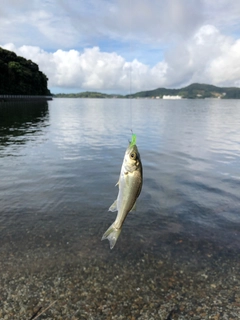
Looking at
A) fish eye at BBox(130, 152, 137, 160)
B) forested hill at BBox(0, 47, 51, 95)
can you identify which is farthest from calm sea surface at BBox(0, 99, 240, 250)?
forested hill at BBox(0, 47, 51, 95)

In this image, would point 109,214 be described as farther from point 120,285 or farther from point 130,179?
point 130,179

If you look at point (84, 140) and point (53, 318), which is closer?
point (53, 318)

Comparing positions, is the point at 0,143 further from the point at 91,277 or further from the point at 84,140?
the point at 91,277

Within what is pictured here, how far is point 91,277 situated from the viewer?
23.4ft

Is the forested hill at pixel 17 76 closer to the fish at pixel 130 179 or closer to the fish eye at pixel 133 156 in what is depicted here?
the fish at pixel 130 179

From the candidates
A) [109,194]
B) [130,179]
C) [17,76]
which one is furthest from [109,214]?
[17,76]

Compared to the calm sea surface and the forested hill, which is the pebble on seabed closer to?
the calm sea surface

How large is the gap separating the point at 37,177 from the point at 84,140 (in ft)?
50.7

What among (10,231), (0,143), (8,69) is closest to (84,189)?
(10,231)

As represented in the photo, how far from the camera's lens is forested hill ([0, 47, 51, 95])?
428 feet

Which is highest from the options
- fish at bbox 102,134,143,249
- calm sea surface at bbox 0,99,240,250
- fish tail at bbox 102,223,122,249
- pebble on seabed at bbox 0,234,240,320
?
fish at bbox 102,134,143,249

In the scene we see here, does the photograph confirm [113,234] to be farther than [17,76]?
No

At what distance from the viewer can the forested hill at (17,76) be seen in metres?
130

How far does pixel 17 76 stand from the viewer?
5571 inches
